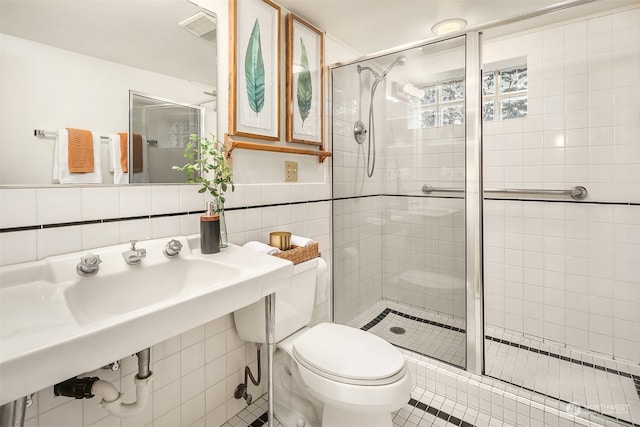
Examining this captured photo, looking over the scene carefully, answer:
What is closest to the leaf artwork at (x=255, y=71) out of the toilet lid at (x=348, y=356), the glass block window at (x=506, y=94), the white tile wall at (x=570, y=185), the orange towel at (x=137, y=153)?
the orange towel at (x=137, y=153)

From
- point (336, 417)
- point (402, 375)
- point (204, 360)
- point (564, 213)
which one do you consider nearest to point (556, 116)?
point (564, 213)

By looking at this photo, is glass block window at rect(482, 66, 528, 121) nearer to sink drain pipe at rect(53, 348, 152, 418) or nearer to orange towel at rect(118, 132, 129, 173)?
orange towel at rect(118, 132, 129, 173)

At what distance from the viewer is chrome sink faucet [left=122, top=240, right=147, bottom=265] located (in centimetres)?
104

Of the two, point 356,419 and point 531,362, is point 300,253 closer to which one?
point 356,419

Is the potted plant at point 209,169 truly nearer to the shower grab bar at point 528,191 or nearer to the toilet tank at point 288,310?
the toilet tank at point 288,310

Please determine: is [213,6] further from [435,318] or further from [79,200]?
[435,318]

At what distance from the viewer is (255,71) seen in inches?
63.6

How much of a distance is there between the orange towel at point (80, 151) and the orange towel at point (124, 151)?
0.30ft

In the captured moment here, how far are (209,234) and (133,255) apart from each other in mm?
269

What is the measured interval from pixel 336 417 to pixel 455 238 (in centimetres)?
105

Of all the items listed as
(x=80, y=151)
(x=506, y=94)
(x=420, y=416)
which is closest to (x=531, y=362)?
(x=420, y=416)

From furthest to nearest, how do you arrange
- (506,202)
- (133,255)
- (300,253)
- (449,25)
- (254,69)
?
(506,202)
(449,25)
(254,69)
(300,253)
(133,255)

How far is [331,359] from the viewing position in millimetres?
1251

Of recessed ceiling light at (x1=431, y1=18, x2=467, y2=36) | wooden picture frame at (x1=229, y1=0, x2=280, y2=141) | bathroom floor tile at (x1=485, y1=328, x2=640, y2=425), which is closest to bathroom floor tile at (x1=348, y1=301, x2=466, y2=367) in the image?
bathroom floor tile at (x1=485, y1=328, x2=640, y2=425)
